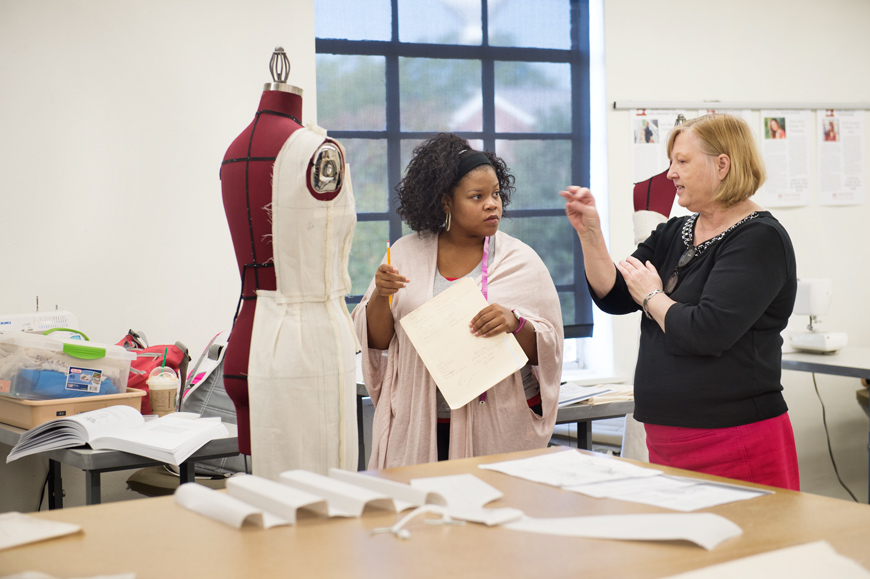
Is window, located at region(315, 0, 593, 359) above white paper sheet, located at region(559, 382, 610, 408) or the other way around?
above

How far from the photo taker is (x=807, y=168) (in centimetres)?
463

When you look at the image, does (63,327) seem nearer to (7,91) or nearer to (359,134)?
(7,91)

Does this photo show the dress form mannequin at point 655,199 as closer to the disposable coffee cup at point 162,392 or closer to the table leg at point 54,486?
the disposable coffee cup at point 162,392

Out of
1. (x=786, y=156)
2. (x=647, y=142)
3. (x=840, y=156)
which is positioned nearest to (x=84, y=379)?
(x=647, y=142)

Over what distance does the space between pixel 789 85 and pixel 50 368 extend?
4380mm

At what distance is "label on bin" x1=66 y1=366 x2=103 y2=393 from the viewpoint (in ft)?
7.89

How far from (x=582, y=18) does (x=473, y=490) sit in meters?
3.72

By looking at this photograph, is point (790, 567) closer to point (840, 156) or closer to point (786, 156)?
point (786, 156)

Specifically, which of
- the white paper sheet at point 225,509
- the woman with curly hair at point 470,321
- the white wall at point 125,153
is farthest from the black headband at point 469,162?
the white wall at point 125,153

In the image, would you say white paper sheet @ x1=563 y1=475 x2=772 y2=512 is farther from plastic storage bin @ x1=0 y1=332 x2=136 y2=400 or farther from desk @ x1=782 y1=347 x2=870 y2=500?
desk @ x1=782 y1=347 x2=870 y2=500

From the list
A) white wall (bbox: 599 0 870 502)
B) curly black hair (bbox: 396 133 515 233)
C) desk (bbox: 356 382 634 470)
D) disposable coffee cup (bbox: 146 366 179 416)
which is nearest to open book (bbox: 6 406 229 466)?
disposable coffee cup (bbox: 146 366 179 416)

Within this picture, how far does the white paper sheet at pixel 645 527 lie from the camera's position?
3.25 ft

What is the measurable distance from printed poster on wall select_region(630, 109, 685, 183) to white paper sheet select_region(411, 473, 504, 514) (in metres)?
3.34

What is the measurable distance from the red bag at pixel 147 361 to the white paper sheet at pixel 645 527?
1927mm
